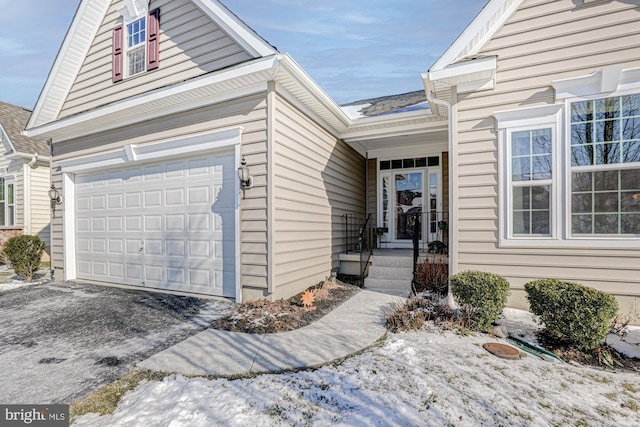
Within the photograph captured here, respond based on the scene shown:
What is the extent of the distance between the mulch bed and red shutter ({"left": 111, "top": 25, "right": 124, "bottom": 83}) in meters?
5.71

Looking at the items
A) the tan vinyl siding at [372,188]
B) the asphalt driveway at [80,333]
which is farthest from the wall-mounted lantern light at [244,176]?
the tan vinyl siding at [372,188]

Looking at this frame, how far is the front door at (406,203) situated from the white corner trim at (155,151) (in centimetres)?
497

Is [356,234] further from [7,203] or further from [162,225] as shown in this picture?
[7,203]

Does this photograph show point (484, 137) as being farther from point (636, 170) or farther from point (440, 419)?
point (440, 419)

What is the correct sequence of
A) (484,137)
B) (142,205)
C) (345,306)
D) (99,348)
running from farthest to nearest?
1. (142,205)
2. (345,306)
3. (484,137)
4. (99,348)

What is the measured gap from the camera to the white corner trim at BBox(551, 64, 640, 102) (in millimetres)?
4102

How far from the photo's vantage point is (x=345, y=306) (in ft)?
17.0

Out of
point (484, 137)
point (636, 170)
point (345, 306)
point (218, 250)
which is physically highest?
point (484, 137)

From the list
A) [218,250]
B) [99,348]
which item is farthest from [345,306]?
[99,348]

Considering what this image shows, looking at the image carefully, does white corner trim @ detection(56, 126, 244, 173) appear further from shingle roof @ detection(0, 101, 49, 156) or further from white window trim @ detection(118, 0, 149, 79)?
shingle roof @ detection(0, 101, 49, 156)

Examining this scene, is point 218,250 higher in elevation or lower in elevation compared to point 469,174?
lower

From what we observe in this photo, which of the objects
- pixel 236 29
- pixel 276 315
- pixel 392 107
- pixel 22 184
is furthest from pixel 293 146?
pixel 22 184

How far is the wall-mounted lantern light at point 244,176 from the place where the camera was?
494 centimetres

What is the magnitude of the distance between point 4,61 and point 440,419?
2060cm
